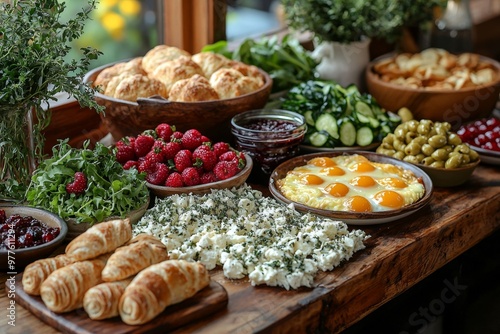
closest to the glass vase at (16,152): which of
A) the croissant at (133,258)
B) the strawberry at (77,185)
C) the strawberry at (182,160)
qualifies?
the strawberry at (77,185)

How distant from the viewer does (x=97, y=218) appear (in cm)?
200

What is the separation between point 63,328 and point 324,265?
705mm

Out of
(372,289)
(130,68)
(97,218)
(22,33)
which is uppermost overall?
(22,33)

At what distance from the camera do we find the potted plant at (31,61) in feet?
6.53

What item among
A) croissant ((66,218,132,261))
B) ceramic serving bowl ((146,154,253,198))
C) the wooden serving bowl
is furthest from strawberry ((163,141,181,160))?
croissant ((66,218,132,261))

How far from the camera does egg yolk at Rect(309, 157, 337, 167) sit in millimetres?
2479

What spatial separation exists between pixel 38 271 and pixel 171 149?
26.7 inches

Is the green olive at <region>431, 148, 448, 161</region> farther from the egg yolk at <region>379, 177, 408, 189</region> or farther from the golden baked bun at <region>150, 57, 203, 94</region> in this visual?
the golden baked bun at <region>150, 57, 203, 94</region>

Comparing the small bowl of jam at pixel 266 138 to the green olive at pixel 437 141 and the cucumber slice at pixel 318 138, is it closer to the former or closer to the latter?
the cucumber slice at pixel 318 138

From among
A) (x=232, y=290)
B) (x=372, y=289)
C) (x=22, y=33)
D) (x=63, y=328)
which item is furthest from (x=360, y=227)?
(x=22, y=33)

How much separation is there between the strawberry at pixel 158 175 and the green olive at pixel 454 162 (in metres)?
1.00

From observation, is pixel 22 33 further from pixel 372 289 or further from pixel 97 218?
pixel 372 289

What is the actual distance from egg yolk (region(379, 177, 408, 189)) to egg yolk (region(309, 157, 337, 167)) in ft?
0.66

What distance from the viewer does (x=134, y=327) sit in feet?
5.28
